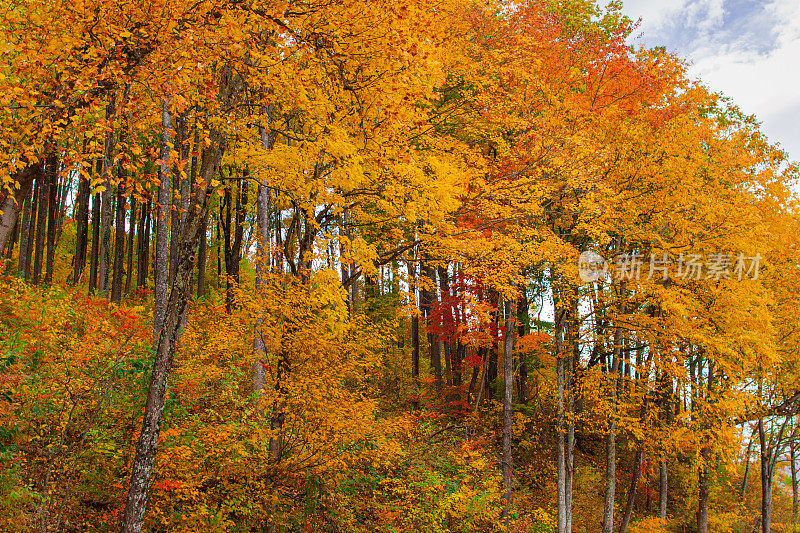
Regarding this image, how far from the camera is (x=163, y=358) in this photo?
5.62 meters

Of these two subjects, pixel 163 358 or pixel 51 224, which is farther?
pixel 51 224

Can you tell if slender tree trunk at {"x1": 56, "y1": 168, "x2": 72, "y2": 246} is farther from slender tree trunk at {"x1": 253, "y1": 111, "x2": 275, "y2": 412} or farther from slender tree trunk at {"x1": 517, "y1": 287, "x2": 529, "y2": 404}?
slender tree trunk at {"x1": 517, "y1": 287, "x2": 529, "y2": 404}

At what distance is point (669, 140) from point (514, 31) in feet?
16.2

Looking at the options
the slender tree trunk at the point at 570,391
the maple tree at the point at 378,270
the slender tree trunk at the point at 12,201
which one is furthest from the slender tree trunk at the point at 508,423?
the slender tree trunk at the point at 12,201

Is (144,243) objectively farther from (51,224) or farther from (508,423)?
(508,423)

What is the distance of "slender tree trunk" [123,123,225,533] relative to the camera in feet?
17.7

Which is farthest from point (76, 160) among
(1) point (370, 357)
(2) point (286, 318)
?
(1) point (370, 357)

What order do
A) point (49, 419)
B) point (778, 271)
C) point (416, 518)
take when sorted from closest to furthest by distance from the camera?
point (49, 419) → point (416, 518) → point (778, 271)

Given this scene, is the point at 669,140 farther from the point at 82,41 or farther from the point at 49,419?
the point at 49,419

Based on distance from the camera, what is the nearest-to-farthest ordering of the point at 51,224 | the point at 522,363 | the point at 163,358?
1. the point at 163,358
2. the point at 51,224
3. the point at 522,363

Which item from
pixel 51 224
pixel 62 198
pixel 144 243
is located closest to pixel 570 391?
pixel 144 243

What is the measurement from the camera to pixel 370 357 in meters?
8.65

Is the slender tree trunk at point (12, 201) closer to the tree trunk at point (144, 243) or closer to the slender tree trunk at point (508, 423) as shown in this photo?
the slender tree trunk at point (508, 423)

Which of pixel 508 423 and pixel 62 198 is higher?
pixel 62 198
